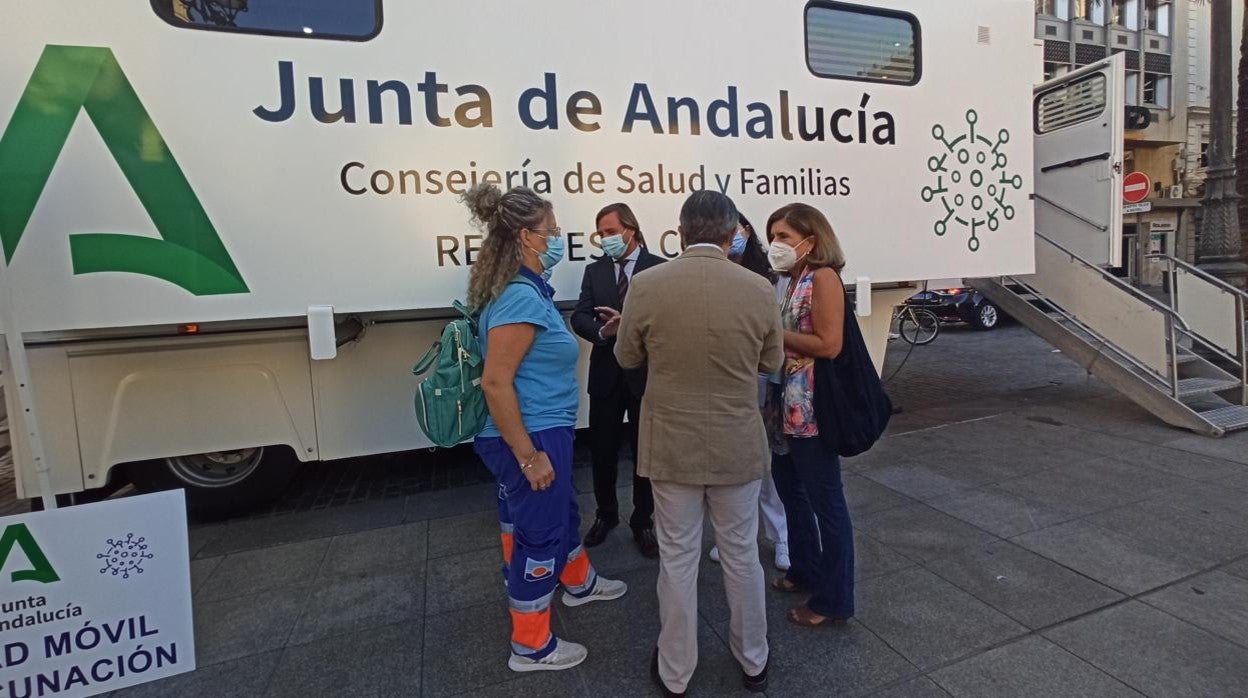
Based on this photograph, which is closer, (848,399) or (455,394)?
(455,394)

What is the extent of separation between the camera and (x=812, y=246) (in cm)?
243

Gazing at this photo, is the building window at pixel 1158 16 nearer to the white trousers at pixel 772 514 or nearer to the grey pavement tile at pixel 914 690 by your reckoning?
the white trousers at pixel 772 514

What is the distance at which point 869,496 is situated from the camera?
3928mm

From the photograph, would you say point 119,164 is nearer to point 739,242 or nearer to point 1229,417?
point 739,242

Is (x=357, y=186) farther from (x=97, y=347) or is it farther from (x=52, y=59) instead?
(x=97, y=347)

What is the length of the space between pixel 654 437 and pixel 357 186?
6.52ft

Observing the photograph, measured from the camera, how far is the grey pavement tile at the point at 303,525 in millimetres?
3621

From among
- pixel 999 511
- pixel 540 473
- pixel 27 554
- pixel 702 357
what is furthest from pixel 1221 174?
pixel 27 554

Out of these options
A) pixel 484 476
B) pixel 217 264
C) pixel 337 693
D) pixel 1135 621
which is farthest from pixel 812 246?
pixel 484 476

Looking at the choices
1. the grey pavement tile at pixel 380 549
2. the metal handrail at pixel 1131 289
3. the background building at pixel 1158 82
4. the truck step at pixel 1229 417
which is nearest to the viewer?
the grey pavement tile at pixel 380 549

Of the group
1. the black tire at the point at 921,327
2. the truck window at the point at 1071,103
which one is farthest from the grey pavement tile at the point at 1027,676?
the black tire at the point at 921,327

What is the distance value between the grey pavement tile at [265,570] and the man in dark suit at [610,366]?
59.3 inches

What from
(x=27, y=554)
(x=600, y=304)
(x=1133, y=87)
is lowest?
(x=27, y=554)

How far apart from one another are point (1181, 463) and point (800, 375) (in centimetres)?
366
